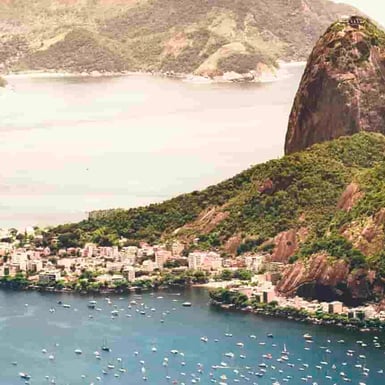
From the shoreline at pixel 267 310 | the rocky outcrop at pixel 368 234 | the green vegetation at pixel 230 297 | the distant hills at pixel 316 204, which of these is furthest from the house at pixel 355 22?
the green vegetation at pixel 230 297

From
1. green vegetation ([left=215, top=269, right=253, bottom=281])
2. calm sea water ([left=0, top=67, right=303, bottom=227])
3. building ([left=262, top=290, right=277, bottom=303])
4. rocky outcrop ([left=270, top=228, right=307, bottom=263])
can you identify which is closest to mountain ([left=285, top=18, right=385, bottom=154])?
calm sea water ([left=0, top=67, right=303, bottom=227])

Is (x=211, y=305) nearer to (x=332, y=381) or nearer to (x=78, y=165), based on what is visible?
(x=332, y=381)

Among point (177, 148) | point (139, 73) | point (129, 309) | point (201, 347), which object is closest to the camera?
point (201, 347)

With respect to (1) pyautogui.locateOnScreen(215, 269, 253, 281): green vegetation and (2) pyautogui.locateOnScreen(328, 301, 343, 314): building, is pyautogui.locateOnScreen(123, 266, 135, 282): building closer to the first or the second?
(1) pyautogui.locateOnScreen(215, 269, 253, 281): green vegetation

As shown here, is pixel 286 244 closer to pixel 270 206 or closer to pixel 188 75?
pixel 270 206

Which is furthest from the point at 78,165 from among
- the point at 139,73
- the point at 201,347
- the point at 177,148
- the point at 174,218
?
the point at 139,73

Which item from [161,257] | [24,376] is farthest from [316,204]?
[24,376]
